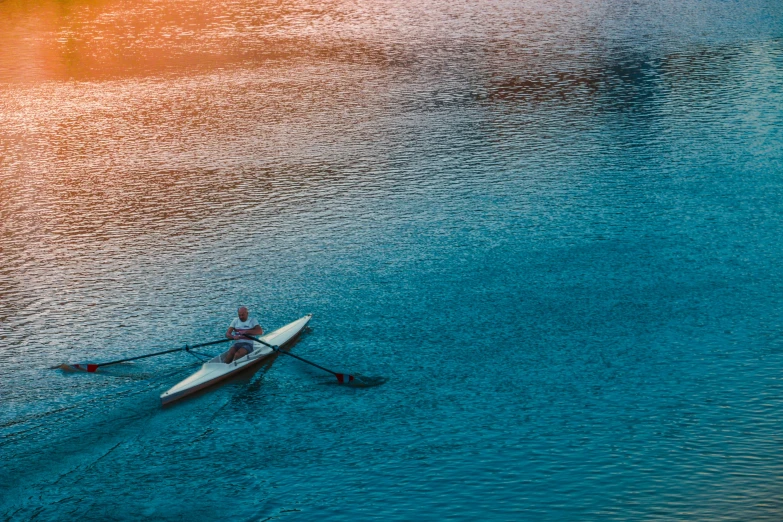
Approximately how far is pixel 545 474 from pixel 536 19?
223ft

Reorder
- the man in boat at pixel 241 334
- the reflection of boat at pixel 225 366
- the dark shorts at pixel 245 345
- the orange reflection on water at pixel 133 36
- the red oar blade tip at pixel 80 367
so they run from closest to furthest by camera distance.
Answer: the reflection of boat at pixel 225 366 < the man in boat at pixel 241 334 < the dark shorts at pixel 245 345 < the red oar blade tip at pixel 80 367 < the orange reflection on water at pixel 133 36

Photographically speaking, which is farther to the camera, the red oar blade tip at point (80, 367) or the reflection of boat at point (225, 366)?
the red oar blade tip at point (80, 367)

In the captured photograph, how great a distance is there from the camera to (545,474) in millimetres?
21906

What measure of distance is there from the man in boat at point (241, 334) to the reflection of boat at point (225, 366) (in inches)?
6.8

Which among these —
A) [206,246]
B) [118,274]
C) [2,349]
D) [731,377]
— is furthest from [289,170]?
[731,377]

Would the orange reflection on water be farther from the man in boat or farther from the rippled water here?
the man in boat

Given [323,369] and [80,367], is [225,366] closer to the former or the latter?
[323,369]

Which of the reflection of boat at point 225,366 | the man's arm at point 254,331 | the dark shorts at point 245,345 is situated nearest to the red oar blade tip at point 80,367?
the reflection of boat at point 225,366

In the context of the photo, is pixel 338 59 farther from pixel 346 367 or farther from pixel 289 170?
pixel 346 367

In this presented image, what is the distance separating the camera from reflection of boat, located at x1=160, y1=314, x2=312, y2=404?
995 inches

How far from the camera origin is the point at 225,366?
87.5 ft

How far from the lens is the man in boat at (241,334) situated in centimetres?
2697

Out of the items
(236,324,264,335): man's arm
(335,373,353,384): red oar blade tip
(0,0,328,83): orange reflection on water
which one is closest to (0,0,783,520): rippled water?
(335,373,353,384): red oar blade tip

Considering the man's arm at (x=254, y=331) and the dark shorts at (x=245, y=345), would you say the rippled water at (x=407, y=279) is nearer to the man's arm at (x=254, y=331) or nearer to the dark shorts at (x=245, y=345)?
the dark shorts at (x=245, y=345)
